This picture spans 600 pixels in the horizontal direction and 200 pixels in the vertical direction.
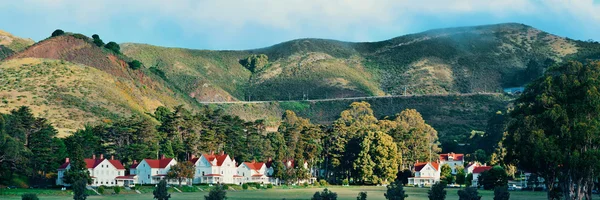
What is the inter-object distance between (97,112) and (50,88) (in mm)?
12804

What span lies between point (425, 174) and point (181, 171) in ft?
162

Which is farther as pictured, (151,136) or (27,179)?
(151,136)

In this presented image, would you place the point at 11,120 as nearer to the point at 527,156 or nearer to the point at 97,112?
the point at 97,112

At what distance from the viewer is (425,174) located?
6132 inches

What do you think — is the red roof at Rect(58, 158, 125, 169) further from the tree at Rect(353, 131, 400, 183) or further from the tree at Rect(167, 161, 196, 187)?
the tree at Rect(353, 131, 400, 183)

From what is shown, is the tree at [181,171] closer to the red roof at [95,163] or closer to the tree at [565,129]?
the red roof at [95,163]

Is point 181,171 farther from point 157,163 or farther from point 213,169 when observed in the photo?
point 213,169

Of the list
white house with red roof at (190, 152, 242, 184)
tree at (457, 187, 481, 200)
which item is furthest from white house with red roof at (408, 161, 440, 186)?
tree at (457, 187, 481, 200)

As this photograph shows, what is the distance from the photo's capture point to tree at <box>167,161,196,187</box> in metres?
124

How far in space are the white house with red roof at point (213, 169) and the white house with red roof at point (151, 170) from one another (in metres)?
4.97

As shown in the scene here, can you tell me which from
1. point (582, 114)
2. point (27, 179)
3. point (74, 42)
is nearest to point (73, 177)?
point (27, 179)

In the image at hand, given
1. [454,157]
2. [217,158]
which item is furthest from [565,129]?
[454,157]

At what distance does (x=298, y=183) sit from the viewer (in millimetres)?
141375

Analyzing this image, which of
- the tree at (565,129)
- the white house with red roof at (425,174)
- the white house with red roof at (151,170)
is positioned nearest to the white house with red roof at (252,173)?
the white house with red roof at (151,170)
